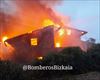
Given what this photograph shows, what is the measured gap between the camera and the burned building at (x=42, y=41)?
104ft

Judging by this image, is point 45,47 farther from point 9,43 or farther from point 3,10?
point 3,10

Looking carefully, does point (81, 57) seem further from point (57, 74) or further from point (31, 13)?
point (31, 13)

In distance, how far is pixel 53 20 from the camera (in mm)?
35625

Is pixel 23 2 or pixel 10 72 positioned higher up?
pixel 23 2

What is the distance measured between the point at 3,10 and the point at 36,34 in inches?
182

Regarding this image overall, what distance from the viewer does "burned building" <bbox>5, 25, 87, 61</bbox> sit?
3183 centimetres

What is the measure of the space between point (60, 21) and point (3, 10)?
6.57 meters

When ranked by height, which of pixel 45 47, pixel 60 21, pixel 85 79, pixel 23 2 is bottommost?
pixel 85 79

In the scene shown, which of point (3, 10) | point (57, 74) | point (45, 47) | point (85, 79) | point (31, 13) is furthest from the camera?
point (31, 13)

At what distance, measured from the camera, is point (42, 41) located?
32.5 m

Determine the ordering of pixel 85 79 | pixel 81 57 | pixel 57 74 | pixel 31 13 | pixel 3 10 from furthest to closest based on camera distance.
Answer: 1. pixel 31 13
2. pixel 3 10
3. pixel 81 57
4. pixel 57 74
5. pixel 85 79

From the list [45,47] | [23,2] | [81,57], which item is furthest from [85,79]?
[23,2]

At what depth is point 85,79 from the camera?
19.9m

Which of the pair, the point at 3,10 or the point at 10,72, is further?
the point at 3,10
